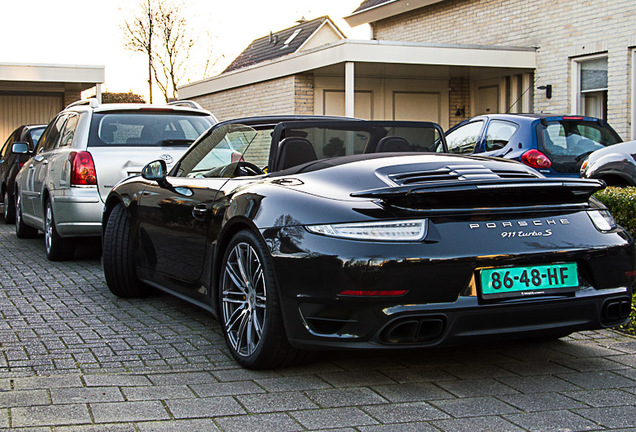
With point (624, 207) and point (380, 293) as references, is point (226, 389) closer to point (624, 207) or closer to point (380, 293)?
point (380, 293)

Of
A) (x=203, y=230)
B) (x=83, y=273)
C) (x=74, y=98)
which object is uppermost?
(x=74, y=98)

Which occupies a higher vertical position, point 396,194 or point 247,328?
point 396,194

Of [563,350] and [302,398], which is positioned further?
[563,350]

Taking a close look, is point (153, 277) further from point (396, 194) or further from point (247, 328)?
point (396, 194)

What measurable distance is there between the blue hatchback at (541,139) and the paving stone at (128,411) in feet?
24.9

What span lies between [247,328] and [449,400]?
3.83ft

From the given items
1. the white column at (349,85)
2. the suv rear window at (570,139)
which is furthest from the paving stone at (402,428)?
the white column at (349,85)

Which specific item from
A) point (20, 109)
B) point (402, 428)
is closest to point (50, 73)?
point (20, 109)

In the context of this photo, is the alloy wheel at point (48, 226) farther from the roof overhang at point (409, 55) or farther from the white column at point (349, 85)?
the roof overhang at point (409, 55)

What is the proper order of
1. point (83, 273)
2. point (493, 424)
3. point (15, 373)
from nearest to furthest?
1. point (493, 424)
2. point (15, 373)
3. point (83, 273)

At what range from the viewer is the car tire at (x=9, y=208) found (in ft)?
46.2

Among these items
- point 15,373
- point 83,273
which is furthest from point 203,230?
point 83,273

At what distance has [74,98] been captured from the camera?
95.2ft

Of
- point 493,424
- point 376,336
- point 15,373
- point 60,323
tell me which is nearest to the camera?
point 493,424
